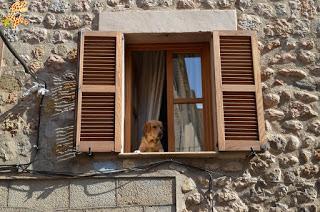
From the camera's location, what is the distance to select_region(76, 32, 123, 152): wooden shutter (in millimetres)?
4680

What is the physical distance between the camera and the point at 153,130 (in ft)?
16.3

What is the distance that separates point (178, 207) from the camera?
15.0 feet

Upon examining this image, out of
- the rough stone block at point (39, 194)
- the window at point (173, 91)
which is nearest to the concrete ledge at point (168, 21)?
the window at point (173, 91)

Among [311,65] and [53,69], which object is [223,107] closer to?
[311,65]

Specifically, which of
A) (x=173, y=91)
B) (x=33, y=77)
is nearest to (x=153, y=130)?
(x=173, y=91)

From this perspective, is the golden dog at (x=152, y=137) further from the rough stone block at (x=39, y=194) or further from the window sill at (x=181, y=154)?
the rough stone block at (x=39, y=194)

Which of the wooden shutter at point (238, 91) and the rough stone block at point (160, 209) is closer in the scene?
the rough stone block at point (160, 209)

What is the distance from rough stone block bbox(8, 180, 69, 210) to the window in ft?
1.35

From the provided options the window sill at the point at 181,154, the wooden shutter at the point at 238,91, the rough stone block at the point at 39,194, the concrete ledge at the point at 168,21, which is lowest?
the rough stone block at the point at 39,194

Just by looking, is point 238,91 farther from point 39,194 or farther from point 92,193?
point 39,194

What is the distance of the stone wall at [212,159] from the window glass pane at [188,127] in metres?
0.42

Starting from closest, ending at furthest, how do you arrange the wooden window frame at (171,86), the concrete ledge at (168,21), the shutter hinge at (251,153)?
the shutter hinge at (251,153) < the wooden window frame at (171,86) < the concrete ledge at (168,21)

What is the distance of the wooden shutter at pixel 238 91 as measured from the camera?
4695 mm

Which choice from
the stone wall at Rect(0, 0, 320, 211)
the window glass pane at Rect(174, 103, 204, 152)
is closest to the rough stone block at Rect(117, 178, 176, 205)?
the stone wall at Rect(0, 0, 320, 211)
